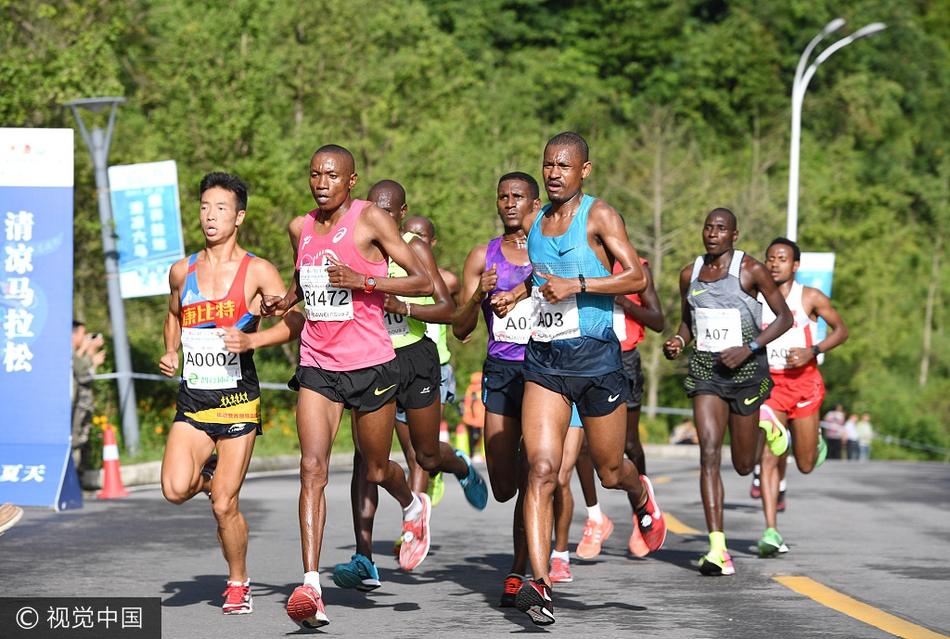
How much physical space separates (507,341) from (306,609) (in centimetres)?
257

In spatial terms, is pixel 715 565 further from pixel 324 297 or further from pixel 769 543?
pixel 324 297

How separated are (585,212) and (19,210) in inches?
254

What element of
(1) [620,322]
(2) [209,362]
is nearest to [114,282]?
(1) [620,322]

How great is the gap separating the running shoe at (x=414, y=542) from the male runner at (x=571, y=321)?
160 centimetres

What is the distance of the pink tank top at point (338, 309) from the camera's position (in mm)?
8508

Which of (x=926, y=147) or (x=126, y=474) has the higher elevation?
(x=926, y=147)

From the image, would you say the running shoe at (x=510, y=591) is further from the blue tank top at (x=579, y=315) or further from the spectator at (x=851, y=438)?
the spectator at (x=851, y=438)

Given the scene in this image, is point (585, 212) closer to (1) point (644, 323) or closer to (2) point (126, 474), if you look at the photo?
(1) point (644, 323)

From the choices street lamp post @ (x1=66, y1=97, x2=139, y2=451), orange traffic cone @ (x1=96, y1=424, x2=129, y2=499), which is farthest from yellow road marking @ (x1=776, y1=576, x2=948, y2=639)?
street lamp post @ (x1=66, y1=97, x2=139, y2=451)

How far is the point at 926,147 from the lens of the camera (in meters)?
77.6

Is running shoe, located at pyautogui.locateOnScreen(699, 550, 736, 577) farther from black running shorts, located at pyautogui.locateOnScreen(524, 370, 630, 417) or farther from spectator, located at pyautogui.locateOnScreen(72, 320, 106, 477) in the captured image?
spectator, located at pyautogui.locateOnScreen(72, 320, 106, 477)

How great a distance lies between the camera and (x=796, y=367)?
13.2 meters

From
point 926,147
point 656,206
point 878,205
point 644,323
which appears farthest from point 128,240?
point 926,147

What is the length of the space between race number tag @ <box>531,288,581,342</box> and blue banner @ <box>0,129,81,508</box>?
6.05m
